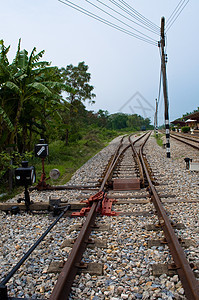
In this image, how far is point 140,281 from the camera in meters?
2.69


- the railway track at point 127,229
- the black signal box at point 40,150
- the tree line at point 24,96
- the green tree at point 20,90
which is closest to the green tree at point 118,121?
the tree line at point 24,96

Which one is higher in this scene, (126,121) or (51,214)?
(126,121)

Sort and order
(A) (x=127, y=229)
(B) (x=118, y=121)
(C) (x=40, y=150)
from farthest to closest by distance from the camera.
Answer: (B) (x=118, y=121) < (C) (x=40, y=150) < (A) (x=127, y=229)

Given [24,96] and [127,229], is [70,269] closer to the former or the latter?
[127,229]

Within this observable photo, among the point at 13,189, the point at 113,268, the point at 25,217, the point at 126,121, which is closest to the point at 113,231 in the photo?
the point at 113,268

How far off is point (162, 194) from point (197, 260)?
3094 millimetres

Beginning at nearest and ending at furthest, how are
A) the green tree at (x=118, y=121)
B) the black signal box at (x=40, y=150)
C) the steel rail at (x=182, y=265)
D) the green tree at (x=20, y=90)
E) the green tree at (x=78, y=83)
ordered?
1. the steel rail at (x=182, y=265)
2. the black signal box at (x=40, y=150)
3. the green tree at (x=20, y=90)
4. the green tree at (x=78, y=83)
5. the green tree at (x=118, y=121)

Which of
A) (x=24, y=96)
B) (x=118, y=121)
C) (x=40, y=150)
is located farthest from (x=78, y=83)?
(x=118, y=121)

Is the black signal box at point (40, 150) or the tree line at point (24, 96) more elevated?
the tree line at point (24, 96)

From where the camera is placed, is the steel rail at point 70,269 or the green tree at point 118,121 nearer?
the steel rail at point 70,269

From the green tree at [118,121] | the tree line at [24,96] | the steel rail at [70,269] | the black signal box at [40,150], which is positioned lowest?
the steel rail at [70,269]

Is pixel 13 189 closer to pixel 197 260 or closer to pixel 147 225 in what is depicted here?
pixel 147 225

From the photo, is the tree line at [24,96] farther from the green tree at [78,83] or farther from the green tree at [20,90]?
the green tree at [78,83]

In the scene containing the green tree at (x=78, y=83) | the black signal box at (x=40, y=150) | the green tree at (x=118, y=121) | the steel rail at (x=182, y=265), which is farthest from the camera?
the green tree at (x=118, y=121)
